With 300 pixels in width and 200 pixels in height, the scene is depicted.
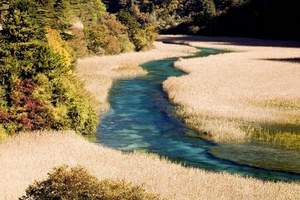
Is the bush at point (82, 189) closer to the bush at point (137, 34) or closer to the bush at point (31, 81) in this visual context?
the bush at point (31, 81)

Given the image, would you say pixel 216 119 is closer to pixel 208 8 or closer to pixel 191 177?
pixel 191 177

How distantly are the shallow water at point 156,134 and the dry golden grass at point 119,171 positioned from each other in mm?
2554

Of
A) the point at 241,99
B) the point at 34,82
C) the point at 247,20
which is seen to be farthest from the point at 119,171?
the point at 247,20

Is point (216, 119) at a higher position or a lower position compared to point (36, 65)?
lower

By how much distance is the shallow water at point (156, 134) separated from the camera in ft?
106

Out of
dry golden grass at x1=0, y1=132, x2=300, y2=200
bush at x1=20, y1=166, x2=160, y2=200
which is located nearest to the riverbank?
dry golden grass at x1=0, y1=132, x2=300, y2=200

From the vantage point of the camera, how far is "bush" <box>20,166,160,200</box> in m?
16.2

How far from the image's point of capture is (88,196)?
53.5 ft

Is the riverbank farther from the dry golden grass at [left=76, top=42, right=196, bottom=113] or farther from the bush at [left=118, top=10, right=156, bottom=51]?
the bush at [left=118, top=10, right=156, bottom=51]

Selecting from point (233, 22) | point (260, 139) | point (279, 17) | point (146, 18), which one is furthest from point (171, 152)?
point (146, 18)

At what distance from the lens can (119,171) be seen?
28359 mm

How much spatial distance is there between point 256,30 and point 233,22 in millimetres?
10210

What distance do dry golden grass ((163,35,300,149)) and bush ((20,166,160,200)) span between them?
2147 cm

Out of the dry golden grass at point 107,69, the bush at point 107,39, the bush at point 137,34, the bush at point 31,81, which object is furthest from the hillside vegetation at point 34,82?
the bush at point 137,34
